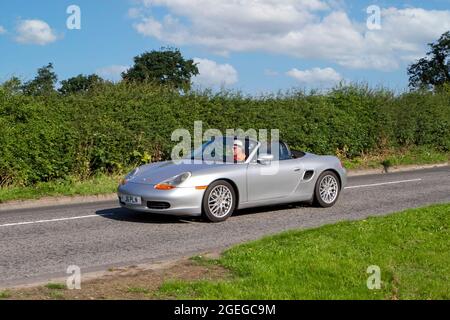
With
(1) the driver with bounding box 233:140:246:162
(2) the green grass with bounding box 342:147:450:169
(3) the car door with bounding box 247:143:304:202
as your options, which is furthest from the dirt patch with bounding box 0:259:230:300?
(2) the green grass with bounding box 342:147:450:169

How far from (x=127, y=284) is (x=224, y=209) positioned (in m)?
4.44

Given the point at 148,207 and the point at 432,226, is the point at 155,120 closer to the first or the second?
the point at 148,207

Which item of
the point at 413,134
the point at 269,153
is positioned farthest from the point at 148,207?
the point at 413,134

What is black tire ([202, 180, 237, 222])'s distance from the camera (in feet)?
33.1

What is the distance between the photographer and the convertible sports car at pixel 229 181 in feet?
32.7

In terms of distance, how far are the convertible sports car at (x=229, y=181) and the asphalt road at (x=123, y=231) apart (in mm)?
309

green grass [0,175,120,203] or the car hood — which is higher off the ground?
the car hood

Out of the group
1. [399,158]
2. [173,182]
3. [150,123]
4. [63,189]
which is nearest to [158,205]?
[173,182]

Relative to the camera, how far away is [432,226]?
8891mm

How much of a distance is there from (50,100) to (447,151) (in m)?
17.0

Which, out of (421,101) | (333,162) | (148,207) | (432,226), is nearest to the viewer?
(432,226)

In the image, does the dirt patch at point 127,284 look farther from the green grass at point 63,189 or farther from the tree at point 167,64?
the tree at point 167,64

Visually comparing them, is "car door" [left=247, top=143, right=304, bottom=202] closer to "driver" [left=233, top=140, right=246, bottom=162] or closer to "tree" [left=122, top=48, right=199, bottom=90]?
"driver" [left=233, top=140, right=246, bottom=162]

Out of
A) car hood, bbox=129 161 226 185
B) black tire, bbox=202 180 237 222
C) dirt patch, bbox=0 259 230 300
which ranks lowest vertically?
dirt patch, bbox=0 259 230 300
